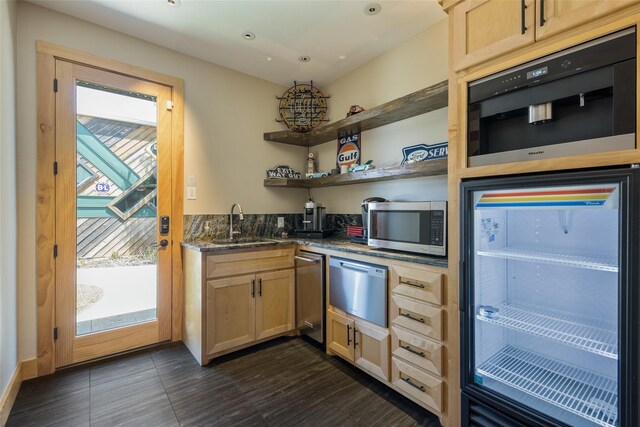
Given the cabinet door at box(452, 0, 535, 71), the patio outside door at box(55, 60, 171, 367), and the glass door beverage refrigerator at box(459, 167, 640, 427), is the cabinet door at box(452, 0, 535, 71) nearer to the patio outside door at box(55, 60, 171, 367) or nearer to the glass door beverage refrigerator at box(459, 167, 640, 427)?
the glass door beverage refrigerator at box(459, 167, 640, 427)

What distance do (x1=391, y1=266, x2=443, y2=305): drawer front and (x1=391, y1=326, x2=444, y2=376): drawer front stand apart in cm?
24

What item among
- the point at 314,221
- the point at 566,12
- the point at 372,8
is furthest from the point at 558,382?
the point at 372,8

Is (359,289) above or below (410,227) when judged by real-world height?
below

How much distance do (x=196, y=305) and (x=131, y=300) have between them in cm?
67

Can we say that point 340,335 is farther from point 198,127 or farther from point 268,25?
point 268,25

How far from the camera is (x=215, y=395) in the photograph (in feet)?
6.46

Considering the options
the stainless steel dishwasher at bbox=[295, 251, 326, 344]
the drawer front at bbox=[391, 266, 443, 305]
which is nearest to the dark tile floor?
the stainless steel dishwasher at bbox=[295, 251, 326, 344]

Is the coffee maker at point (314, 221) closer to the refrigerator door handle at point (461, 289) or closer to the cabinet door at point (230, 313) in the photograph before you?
the cabinet door at point (230, 313)

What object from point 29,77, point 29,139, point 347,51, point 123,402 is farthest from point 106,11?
point 123,402

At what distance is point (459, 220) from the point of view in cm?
148

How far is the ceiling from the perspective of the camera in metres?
2.13

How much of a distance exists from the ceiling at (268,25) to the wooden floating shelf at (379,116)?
645 mm

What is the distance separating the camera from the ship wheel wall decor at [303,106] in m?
3.40

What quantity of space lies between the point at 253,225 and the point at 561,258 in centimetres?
269
